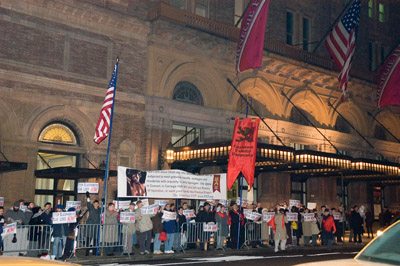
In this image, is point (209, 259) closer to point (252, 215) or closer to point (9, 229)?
point (252, 215)

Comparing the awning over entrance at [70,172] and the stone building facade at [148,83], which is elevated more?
the stone building facade at [148,83]

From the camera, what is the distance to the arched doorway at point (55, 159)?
69.6ft

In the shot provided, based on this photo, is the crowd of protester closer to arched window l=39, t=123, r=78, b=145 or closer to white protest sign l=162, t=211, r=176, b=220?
white protest sign l=162, t=211, r=176, b=220

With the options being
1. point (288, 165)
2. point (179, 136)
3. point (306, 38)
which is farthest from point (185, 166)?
point (306, 38)

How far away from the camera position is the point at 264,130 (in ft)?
93.0

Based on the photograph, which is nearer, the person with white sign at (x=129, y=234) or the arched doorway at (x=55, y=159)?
the person with white sign at (x=129, y=234)

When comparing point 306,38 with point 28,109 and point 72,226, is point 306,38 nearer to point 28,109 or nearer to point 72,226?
point 28,109

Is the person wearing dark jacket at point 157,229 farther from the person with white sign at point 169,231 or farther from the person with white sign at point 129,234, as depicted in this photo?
the person with white sign at point 129,234

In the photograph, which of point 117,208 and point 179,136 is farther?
point 179,136

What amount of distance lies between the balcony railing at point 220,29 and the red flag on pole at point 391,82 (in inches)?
120

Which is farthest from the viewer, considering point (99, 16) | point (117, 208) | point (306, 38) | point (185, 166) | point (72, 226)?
point (306, 38)

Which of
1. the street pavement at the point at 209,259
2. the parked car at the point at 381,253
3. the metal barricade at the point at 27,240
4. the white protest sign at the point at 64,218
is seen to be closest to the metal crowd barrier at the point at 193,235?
the street pavement at the point at 209,259

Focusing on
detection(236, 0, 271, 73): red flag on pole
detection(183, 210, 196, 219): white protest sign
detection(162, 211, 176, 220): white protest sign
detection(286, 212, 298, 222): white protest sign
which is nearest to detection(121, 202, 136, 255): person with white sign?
detection(162, 211, 176, 220): white protest sign

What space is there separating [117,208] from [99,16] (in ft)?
29.7
